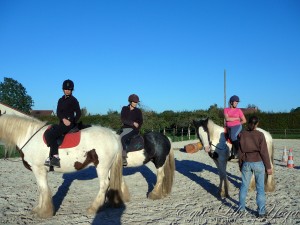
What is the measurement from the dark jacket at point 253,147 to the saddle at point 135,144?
2453mm

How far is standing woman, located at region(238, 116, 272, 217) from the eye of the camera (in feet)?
17.4

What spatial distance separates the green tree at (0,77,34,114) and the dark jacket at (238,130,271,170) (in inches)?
3154

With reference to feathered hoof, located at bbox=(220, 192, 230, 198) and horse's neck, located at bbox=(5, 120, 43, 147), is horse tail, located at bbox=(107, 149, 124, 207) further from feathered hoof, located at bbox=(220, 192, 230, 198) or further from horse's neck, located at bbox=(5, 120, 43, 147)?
feathered hoof, located at bbox=(220, 192, 230, 198)

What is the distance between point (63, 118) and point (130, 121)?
1721 mm

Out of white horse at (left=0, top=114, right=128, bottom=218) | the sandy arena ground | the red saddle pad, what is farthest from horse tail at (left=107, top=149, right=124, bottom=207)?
the red saddle pad

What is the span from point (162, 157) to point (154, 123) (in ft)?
75.9

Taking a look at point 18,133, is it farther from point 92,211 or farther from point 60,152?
point 92,211

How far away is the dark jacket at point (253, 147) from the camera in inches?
208

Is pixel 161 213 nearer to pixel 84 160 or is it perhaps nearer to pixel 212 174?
pixel 84 160

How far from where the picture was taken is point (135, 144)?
22.9ft

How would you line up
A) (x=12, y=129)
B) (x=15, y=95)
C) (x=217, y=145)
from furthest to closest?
(x=15, y=95)
(x=217, y=145)
(x=12, y=129)

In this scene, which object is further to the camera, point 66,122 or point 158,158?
point 158,158

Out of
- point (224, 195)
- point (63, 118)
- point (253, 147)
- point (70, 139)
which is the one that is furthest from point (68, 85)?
point (224, 195)

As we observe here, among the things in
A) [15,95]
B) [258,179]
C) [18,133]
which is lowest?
[258,179]
